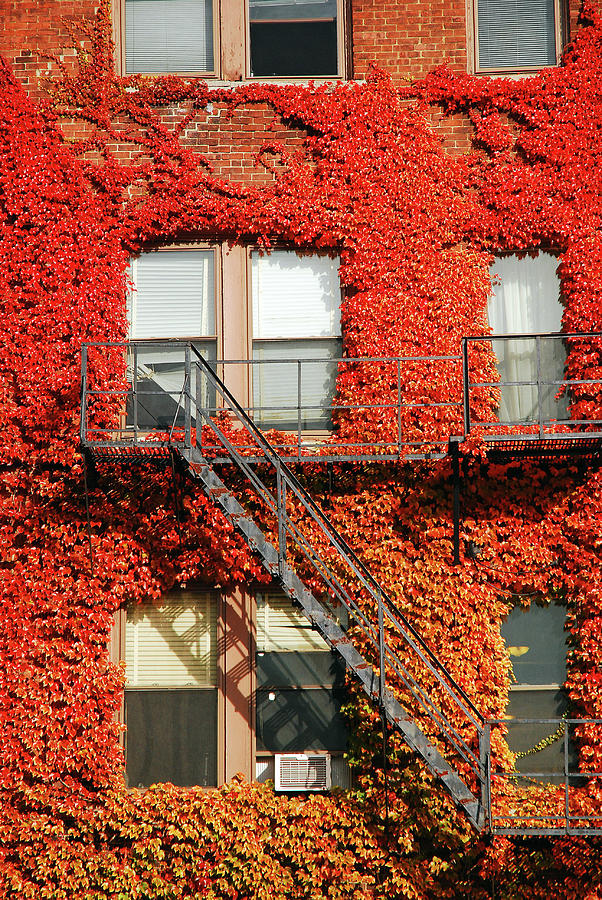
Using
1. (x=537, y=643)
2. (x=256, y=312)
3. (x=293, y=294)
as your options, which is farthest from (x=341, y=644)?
(x=293, y=294)

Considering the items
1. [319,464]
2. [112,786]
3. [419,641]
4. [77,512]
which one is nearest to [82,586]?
[77,512]

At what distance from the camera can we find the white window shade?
11.6m

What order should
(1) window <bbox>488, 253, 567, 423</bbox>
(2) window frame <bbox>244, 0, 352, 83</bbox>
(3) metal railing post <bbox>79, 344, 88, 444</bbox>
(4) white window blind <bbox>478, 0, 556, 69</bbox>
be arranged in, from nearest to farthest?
(3) metal railing post <bbox>79, 344, 88, 444</bbox>
(1) window <bbox>488, 253, 567, 423</bbox>
(2) window frame <bbox>244, 0, 352, 83</bbox>
(4) white window blind <bbox>478, 0, 556, 69</bbox>

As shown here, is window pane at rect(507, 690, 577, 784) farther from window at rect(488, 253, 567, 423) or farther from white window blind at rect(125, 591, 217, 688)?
white window blind at rect(125, 591, 217, 688)

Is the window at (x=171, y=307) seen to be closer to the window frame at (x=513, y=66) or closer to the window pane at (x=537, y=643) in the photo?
the window frame at (x=513, y=66)

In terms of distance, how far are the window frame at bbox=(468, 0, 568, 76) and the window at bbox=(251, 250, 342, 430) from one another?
325 centimetres

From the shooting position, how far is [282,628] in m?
10.9

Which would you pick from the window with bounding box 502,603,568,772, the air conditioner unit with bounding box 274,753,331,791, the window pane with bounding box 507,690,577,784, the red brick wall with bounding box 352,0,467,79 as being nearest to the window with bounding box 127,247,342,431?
the red brick wall with bounding box 352,0,467,79

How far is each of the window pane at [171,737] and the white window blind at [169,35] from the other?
26.3 ft

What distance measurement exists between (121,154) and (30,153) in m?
1.11

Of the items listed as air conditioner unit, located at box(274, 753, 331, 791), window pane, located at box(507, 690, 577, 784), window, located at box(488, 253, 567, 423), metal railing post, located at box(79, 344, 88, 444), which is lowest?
air conditioner unit, located at box(274, 753, 331, 791)

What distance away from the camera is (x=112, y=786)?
405 inches

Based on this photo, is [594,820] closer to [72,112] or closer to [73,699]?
[73,699]

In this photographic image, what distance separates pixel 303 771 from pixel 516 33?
967 cm
